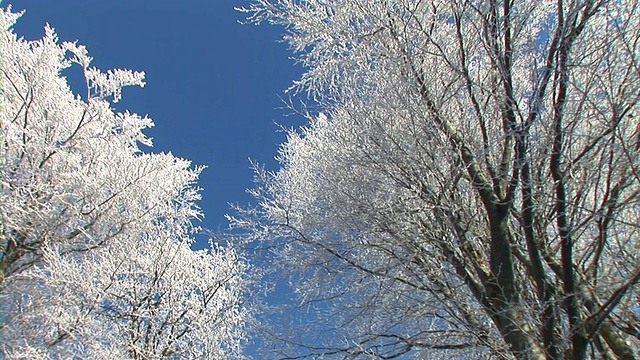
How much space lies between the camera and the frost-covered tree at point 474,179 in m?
3.39

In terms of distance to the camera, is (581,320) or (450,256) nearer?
(581,320)

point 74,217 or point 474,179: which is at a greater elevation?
point 74,217

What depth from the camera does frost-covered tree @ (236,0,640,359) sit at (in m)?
3.39

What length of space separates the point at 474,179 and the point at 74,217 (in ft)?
18.1

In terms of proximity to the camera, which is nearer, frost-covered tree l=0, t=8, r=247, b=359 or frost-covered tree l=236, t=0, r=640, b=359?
frost-covered tree l=236, t=0, r=640, b=359

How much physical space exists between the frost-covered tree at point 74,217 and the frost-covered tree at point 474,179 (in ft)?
10.2

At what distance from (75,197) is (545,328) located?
623cm

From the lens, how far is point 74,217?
6809 millimetres

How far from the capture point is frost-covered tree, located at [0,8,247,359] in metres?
6.35

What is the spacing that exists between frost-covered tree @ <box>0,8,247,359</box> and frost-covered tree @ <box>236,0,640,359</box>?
123 inches

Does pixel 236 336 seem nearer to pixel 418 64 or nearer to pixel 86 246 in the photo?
pixel 86 246

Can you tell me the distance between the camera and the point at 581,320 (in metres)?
3.30

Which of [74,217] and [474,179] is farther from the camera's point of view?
[74,217]

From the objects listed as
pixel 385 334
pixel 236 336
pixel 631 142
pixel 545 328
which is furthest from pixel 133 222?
pixel 631 142
